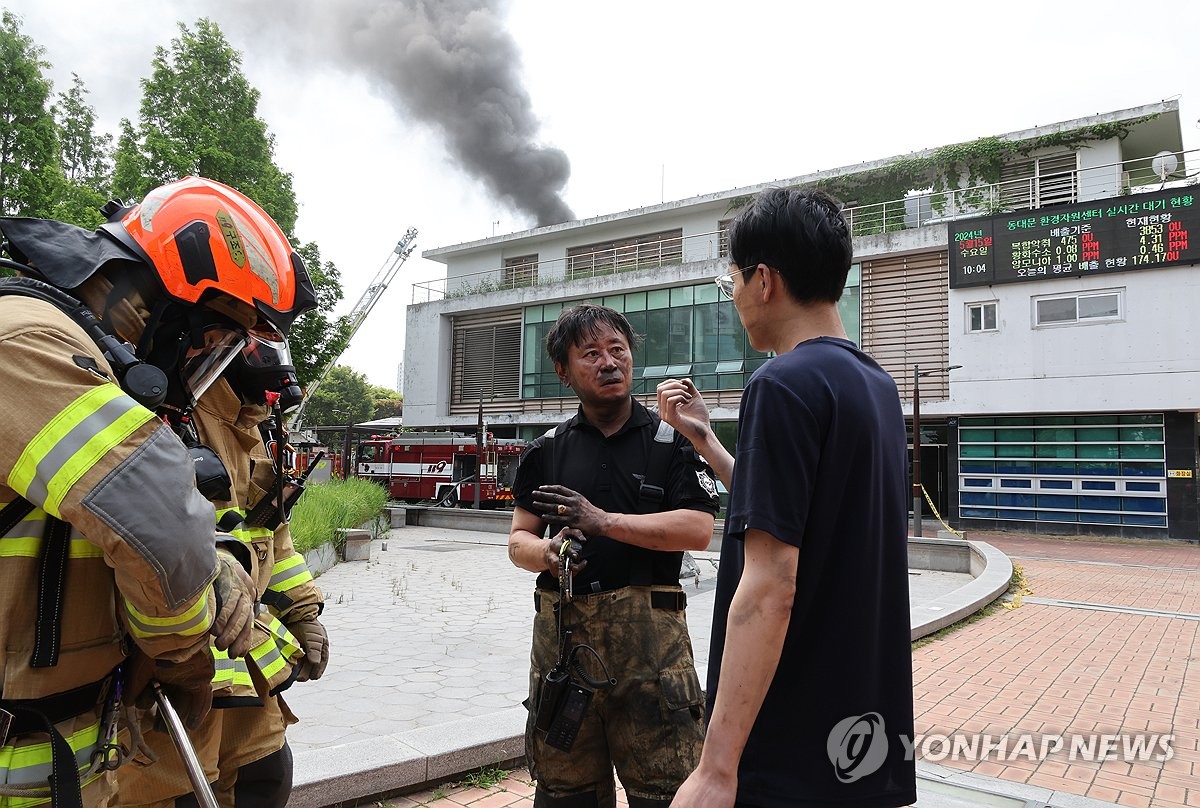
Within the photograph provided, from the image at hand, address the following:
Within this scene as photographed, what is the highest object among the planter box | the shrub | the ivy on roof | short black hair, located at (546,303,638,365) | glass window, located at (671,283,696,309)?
the ivy on roof

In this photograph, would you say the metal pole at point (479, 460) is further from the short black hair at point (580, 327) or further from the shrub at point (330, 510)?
the short black hair at point (580, 327)

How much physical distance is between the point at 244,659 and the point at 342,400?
64.1 m

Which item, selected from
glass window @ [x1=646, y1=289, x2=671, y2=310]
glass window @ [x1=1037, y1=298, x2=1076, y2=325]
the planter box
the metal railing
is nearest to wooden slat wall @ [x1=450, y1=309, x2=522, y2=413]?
the metal railing

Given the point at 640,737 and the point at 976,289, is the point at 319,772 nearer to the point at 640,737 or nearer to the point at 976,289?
the point at 640,737

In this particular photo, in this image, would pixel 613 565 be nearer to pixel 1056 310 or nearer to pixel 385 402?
pixel 1056 310

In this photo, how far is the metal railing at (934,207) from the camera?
2019 cm

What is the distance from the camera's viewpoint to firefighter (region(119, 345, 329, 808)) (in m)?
1.90

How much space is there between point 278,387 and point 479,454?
69.0 ft

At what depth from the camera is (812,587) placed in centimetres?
147

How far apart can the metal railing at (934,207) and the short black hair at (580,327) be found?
1361cm

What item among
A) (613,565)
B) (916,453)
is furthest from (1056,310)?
(613,565)

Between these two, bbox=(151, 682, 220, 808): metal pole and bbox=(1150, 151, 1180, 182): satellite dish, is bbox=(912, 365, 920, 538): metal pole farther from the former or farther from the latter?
bbox=(151, 682, 220, 808): metal pole

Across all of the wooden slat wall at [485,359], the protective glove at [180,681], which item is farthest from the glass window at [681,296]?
the protective glove at [180,681]

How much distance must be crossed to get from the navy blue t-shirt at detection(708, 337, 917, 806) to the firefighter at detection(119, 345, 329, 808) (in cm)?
128
